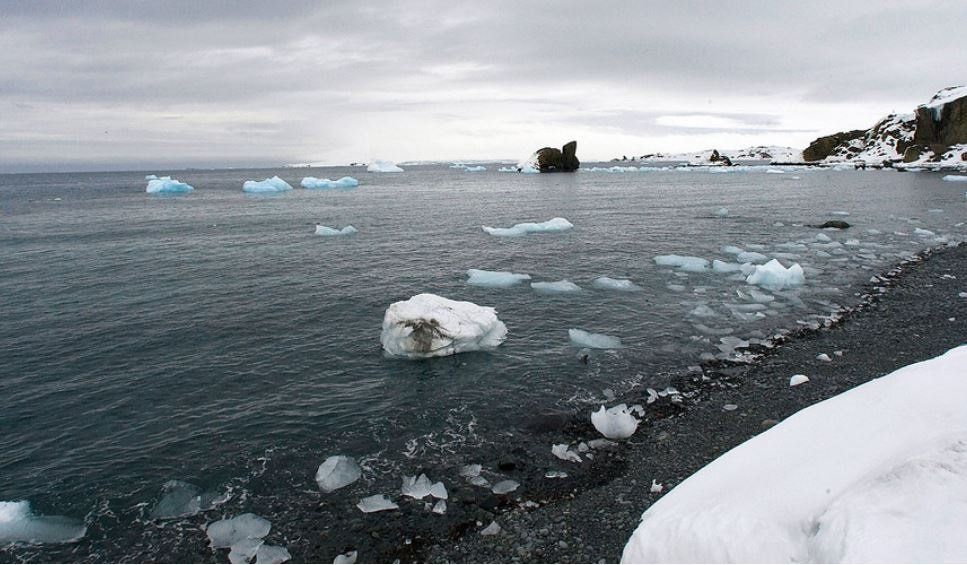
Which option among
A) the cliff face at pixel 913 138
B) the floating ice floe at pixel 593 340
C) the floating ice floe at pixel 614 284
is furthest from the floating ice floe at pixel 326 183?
the cliff face at pixel 913 138

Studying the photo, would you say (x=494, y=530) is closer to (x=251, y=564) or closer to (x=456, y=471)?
(x=456, y=471)

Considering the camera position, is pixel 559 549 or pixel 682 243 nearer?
pixel 559 549

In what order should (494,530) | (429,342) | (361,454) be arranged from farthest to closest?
(429,342) < (361,454) < (494,530)

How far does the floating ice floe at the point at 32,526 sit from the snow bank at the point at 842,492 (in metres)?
8.60

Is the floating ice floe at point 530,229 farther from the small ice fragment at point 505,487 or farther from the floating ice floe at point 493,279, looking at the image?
the small ice fragment at point 505,487

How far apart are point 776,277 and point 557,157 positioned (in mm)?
107222

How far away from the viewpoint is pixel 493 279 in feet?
71.6

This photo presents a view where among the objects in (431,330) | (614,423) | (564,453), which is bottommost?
(564,453)

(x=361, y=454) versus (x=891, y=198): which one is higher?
(x=891, y=198)

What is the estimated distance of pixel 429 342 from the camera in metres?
14.3

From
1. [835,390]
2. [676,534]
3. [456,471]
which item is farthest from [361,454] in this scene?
[835,390]

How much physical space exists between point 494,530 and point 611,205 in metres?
49.1

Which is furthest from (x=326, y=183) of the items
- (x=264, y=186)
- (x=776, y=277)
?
(x=776, y=277)

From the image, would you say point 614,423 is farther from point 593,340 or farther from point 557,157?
point 557,157
